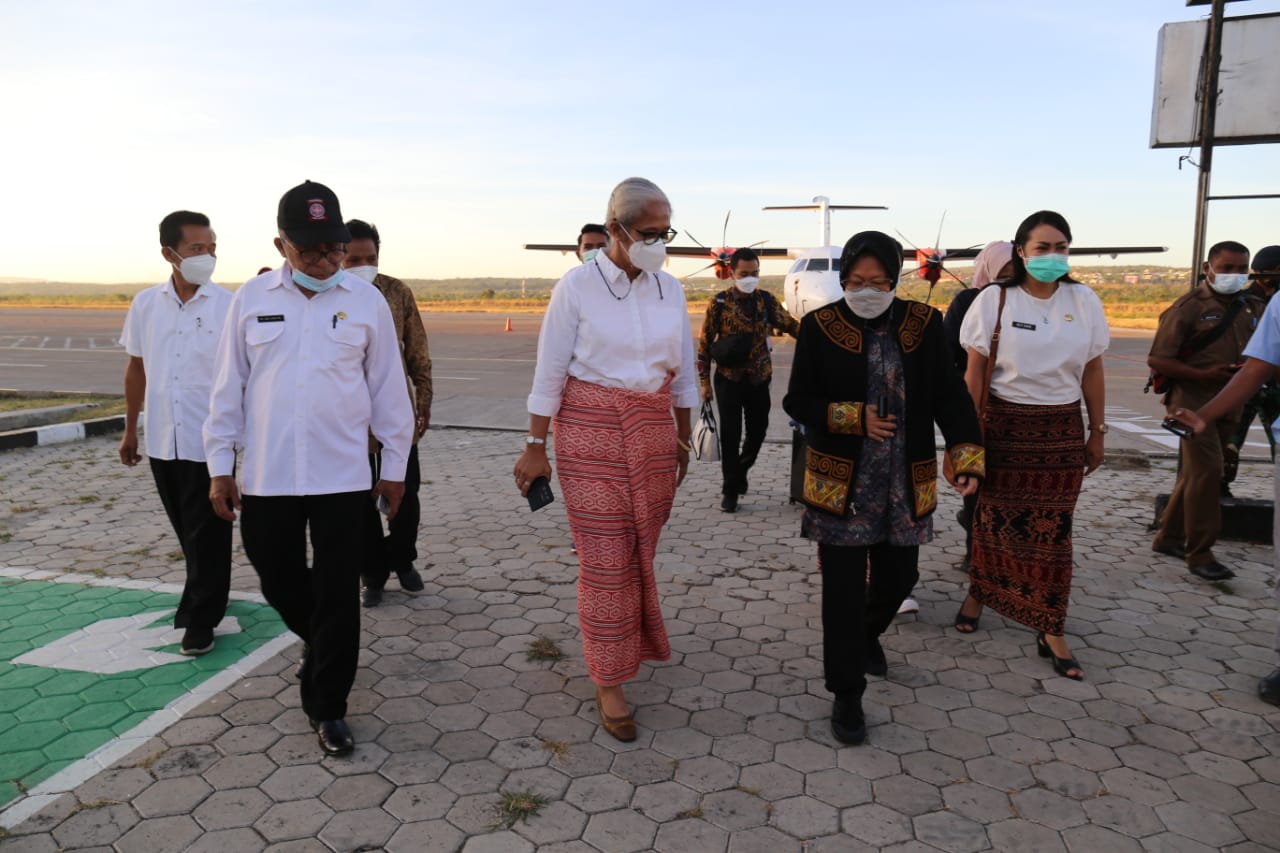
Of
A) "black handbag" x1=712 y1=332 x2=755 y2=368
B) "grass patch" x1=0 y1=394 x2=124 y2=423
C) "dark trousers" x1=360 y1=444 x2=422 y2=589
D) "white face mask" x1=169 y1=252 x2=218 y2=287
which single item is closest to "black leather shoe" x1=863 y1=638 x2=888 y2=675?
"dark trousers" x1=360 y1=444 x2=422 y2=589

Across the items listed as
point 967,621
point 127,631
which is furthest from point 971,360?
point 127,631

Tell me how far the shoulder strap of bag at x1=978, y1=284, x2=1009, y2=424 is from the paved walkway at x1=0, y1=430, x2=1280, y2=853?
3.74 feet

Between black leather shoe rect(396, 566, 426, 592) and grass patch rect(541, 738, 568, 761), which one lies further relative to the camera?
black leather shoe rect(396, 566, 426, 592)

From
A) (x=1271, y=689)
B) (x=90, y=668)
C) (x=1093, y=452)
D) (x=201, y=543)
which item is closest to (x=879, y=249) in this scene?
(x=1093, y=452)

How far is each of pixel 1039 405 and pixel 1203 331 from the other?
2006 mm

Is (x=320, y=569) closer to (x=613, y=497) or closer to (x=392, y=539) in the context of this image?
(x=613, y=497)

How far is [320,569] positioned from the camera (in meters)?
2.93

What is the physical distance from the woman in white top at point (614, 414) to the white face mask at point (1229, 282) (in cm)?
357

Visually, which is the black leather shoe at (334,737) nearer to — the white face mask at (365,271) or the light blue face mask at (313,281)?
the light blue face mask at (313,281)

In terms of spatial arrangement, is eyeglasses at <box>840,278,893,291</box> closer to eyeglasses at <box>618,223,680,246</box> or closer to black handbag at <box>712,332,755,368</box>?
eyeglasses at <box>618,223,680,246</box>

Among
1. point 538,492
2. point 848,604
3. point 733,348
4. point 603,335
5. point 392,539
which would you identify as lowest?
point 392,539

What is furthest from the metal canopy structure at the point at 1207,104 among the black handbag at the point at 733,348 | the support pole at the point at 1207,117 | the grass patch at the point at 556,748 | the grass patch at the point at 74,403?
the grass patch at the point at 74,403

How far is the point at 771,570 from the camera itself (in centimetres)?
507

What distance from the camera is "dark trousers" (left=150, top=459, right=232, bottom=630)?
12.5 feet
